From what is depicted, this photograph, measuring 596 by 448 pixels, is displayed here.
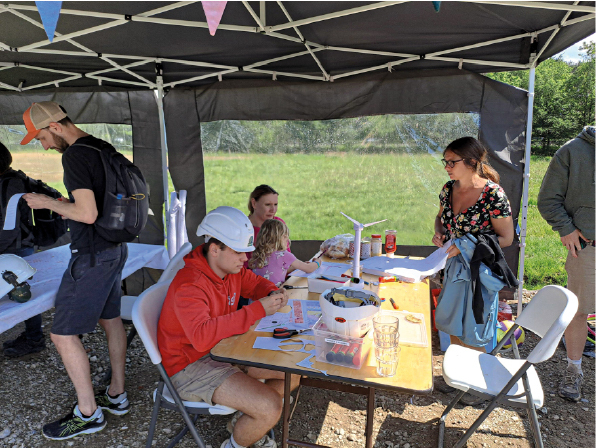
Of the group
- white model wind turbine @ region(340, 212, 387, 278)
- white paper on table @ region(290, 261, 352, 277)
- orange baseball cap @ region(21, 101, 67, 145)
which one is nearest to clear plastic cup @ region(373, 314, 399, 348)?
white model wind turbine @ region(340, 212, 387, 278)

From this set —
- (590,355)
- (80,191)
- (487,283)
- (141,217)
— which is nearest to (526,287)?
(590,355)

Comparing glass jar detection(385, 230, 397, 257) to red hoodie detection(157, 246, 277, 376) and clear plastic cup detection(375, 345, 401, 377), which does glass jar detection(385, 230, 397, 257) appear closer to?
red hoodie detection(157, 246, 277, 376)

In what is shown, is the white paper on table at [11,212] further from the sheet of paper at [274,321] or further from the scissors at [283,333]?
the scissors at [283,333]

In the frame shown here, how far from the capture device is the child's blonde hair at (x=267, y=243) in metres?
2.85

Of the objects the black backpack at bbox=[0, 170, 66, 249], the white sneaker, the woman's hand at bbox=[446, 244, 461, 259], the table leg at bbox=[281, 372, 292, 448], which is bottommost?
the white sneaker

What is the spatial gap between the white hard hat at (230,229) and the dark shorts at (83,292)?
848 millimetres

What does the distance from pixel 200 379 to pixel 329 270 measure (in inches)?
45.9

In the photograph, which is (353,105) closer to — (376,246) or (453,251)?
(376,246)

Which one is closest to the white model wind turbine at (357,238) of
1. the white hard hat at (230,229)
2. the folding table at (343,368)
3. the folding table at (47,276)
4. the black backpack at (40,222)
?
the folding table at (343,368)

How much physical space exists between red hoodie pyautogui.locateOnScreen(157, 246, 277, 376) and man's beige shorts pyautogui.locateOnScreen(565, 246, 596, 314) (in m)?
2.31

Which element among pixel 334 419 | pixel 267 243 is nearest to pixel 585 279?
pixel 334 419

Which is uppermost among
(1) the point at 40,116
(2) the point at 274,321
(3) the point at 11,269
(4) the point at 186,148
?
(1) the point at 40,116

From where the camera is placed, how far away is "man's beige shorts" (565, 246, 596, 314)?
282 centimetres

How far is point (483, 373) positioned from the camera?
2.23 m
